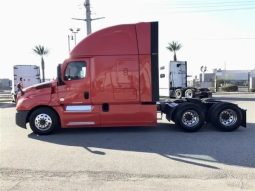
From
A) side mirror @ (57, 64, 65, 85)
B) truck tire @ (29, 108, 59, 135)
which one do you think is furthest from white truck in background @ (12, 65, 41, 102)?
side mirror @ (57, 64, 65, 85)

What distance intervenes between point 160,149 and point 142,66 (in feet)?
11.3

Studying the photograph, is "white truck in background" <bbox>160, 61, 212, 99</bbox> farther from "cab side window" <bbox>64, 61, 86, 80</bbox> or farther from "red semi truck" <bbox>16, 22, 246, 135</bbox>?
"cab side window" <bbox>64, 61, 86, 80</bbox>

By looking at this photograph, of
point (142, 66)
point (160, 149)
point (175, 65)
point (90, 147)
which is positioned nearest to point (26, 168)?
point (90, 147)

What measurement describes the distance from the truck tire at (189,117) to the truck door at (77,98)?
8.62 feet

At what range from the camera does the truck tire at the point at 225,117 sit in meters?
13.0

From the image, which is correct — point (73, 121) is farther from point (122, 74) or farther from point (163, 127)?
point (163, 127)

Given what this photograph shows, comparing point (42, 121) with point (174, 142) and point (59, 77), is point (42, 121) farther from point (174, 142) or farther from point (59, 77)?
point (174, 142)

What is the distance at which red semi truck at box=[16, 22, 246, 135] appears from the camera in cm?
1248

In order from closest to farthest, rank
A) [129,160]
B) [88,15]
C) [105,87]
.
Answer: [129,160] → [105,87] → [88,15]

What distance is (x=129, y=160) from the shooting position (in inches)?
342

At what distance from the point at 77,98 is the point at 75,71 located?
86cm

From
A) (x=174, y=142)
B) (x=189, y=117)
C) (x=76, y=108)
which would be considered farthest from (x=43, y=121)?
(x=189, y=117)

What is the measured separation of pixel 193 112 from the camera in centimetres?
1295

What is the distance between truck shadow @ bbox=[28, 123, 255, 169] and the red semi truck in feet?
1.57
